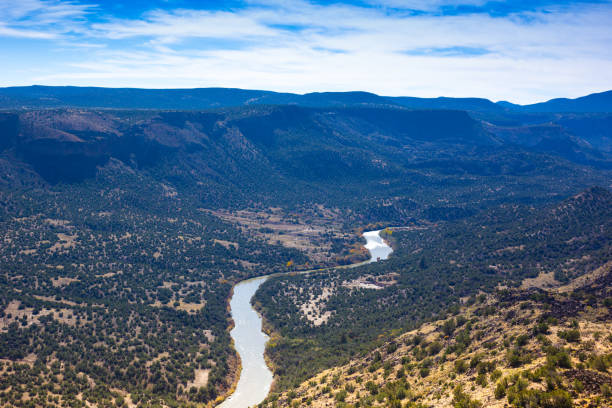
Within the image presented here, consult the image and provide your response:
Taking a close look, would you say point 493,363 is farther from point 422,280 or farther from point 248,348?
point 422,280

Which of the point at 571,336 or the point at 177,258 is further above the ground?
the point at 571,336

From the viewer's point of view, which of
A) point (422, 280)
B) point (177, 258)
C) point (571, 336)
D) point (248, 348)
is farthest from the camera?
point (177, 258)

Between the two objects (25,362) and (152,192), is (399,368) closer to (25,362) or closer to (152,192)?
(25,362)

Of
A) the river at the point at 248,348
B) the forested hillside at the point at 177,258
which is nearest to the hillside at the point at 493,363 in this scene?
the river at the point at 248,348

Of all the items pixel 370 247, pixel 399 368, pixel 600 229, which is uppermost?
pixel 600 229

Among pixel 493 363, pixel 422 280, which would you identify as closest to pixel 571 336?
pixel 493 363

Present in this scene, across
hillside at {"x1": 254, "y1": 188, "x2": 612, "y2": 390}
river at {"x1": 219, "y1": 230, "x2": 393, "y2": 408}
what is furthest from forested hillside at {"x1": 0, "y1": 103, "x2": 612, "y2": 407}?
river at {"x1": 219, "y1": 230, "x2": 393, "y2": 408}

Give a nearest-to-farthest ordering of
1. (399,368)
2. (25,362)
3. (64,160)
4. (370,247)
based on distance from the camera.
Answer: (399,368)
(25,362)
(370,247)
(64,160)

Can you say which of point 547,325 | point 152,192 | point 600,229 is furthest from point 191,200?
point 547,325

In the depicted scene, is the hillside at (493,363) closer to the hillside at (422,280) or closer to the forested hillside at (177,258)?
the hillside at (422,280)
